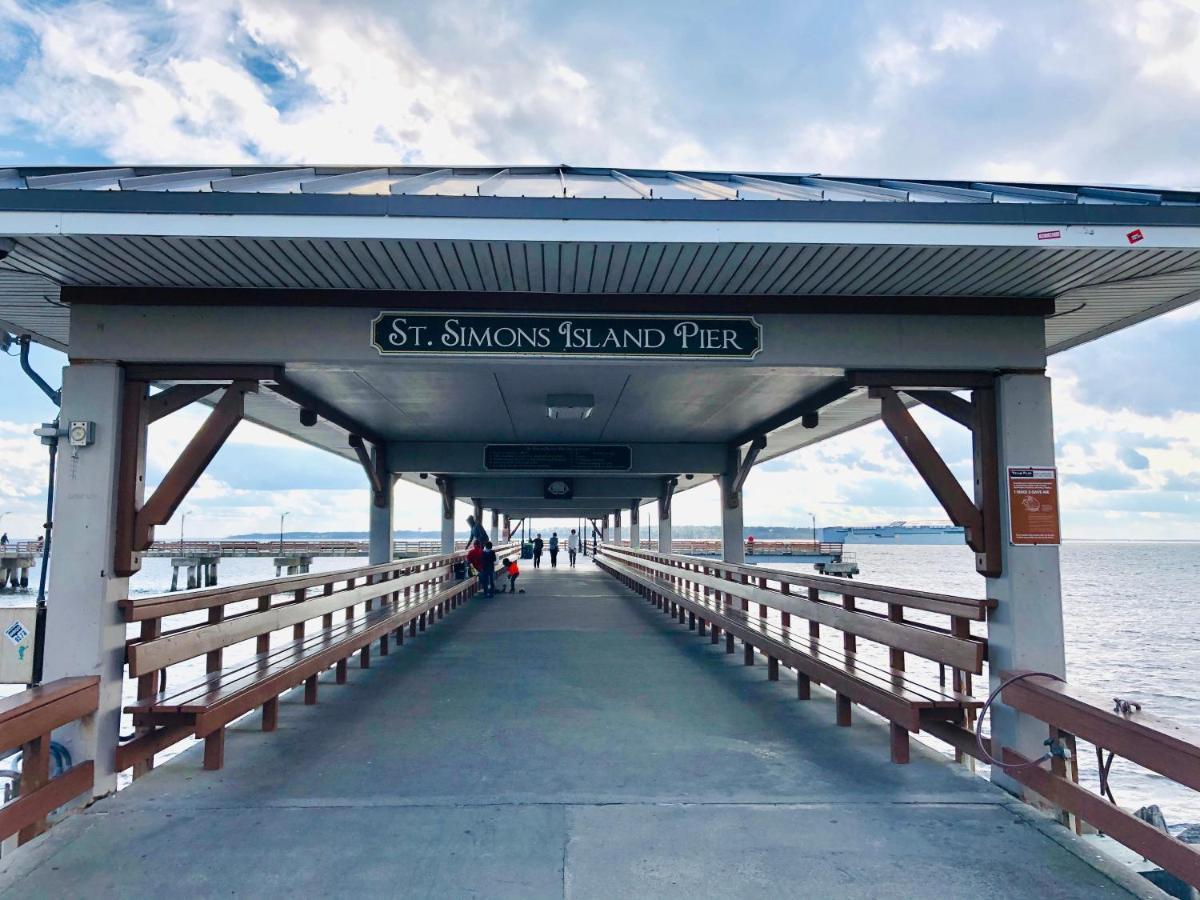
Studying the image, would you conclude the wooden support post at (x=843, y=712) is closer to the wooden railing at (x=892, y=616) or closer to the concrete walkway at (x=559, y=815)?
the concrete walkway at (x=559, y=815)

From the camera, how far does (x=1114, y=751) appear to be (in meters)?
3.45

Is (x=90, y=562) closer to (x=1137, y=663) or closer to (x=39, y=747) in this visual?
(x=39, y=747)

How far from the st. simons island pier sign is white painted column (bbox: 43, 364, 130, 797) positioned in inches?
69.4

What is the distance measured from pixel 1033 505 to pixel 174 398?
18.9 ft

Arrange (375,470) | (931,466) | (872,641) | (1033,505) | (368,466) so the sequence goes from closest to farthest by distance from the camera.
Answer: (1033,505) → (931,466) → (872,641) → (368,466) → (375,470)

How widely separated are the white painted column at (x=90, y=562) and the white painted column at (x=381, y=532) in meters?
8.39

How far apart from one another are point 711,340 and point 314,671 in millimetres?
4101

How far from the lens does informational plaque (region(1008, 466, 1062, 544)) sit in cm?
545

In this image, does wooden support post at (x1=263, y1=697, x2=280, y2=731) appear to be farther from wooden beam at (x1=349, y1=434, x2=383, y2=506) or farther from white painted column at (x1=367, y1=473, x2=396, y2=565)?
white painted column at (x1=367, y1=473, x2=396, y2=565)

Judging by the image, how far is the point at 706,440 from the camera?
14633 millimetres

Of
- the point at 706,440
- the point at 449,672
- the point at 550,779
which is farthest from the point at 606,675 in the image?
the point at 706,440

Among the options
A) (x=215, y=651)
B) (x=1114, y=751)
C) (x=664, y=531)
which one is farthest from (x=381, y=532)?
(x=1114, y=751)

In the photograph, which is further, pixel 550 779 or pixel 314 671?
pixel 314 671

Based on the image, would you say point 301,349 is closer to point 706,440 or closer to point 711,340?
point 711,340
